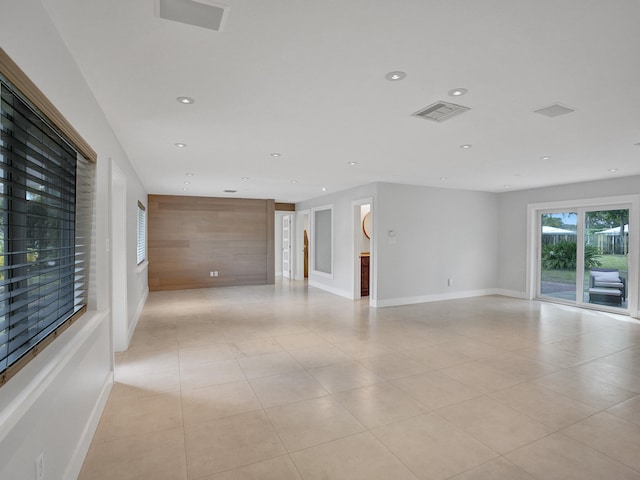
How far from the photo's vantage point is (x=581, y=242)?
662cm

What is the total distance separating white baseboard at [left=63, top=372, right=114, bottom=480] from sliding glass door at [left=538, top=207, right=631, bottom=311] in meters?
7.67

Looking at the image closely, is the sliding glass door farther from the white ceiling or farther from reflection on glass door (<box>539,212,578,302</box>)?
the white ceiling

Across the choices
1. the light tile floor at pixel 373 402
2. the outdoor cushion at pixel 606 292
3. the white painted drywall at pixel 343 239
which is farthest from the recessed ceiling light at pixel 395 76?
the outdoor cushion at pixel 606 292

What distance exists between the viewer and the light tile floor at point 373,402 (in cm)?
212

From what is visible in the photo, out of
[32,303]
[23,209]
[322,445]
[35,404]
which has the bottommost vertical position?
[322,445]

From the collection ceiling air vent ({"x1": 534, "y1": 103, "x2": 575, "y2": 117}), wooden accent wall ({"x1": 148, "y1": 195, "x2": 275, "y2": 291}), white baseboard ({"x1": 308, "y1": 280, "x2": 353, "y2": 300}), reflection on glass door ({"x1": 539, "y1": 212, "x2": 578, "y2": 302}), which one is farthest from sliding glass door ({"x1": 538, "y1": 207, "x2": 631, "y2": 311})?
wooden accent wall ({"x1": 148, "y1": 195, "x2": 275, "y2": 291})

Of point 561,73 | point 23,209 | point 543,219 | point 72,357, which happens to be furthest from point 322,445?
point 543,219

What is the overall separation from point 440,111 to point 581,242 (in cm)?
558

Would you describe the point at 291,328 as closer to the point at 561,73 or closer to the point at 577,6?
the point at 561,73

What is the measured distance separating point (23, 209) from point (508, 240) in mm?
8491

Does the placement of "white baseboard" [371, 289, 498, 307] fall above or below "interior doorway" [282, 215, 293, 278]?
below

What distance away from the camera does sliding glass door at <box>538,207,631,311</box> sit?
6.12 metres

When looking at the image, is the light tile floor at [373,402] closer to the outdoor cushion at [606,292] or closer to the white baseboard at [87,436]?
the white baseboard at [87,436]

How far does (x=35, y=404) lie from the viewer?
1429 mm
